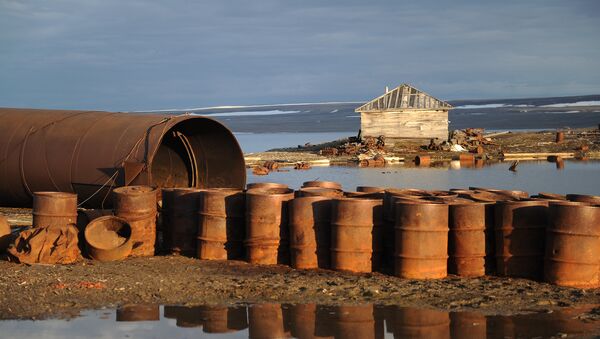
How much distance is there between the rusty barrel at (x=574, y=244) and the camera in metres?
11.3

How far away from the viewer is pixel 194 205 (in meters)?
13.8

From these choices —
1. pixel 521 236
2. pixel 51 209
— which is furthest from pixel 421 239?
pixel 51 209

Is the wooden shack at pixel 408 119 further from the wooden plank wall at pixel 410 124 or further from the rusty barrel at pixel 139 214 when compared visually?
the rusty barrel at pixel 139 214

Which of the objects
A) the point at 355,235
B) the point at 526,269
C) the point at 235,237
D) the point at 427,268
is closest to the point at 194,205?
the point at 235,237

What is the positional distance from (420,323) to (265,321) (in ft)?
5.50

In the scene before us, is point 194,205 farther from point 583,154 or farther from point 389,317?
point 583,154

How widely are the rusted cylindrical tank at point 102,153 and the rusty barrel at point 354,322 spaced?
22.0 ft

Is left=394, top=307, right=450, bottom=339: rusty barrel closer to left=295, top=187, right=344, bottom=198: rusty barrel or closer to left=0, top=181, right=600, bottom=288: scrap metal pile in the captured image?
left=0, top=181, right=600, bottom=288: scrap metal pile

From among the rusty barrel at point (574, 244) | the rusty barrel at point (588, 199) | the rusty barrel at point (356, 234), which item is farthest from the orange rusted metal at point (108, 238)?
the rusty barrel at point (588, 199)

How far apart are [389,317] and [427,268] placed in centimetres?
202

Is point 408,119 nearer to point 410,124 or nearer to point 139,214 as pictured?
point 410,124

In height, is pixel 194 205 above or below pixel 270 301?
above

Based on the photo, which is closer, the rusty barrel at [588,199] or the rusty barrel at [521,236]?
the rusty barrel at [521,236]

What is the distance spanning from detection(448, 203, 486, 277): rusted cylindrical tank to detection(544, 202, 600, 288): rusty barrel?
0.91 m
